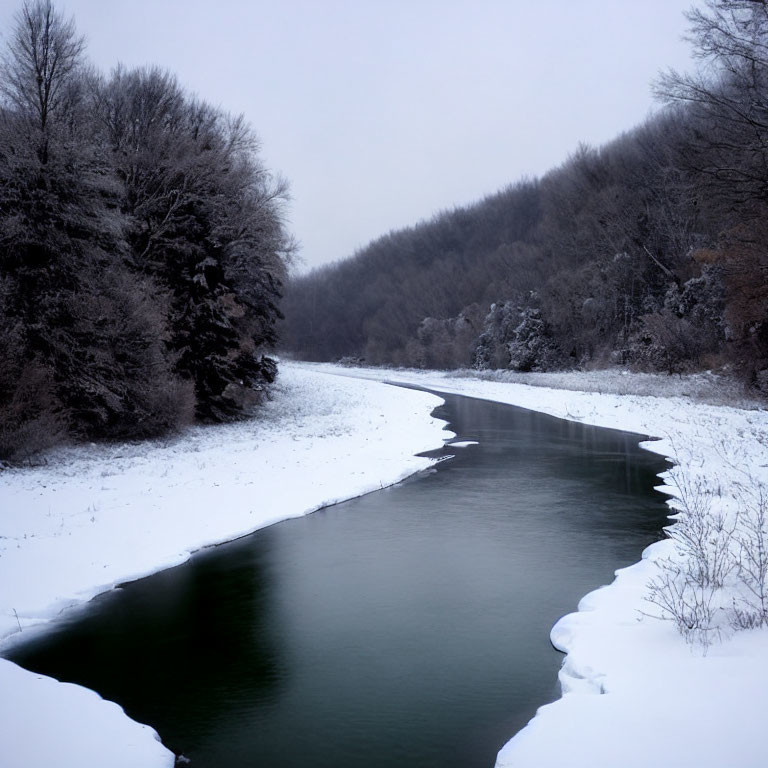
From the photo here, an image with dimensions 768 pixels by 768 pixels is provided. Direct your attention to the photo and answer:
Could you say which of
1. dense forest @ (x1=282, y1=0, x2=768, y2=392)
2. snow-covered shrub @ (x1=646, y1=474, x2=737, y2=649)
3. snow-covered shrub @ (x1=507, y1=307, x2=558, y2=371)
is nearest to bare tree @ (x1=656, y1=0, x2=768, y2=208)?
dense forest @ (x1=282, y1=0, x2=768, y2=392)

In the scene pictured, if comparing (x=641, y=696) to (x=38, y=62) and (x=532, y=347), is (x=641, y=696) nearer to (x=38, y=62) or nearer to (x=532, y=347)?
(x=38, y=62)

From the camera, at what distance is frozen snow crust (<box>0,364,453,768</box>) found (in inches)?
201

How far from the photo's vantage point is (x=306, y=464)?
16109 millimetres

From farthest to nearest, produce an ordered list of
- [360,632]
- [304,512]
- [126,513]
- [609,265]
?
1. [609,265]
2. [304,512]
3. [126,513]
4. [360,632]

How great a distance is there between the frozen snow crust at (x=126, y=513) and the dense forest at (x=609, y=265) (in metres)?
11.1

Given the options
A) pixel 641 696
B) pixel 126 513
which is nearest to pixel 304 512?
pixel 126 513

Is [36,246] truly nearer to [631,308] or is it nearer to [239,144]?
[239,144]

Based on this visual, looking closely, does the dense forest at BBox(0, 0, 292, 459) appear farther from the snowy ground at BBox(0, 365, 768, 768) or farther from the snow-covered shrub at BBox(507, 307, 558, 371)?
the snow-covered shrub at BBox(507, 307, 558, 371)

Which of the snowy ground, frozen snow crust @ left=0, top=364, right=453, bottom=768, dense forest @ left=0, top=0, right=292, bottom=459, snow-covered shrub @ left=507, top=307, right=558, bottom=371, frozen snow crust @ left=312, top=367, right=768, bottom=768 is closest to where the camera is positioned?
frozen snow crust @ left=312, top=367, right=768, bottom=768

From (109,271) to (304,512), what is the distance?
34.8 feet

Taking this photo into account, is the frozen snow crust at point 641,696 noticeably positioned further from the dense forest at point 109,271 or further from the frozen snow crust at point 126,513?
the dense forest at point 109,271

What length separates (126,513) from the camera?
11.3 meters

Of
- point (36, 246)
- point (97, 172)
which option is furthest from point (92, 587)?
point (97, 172)

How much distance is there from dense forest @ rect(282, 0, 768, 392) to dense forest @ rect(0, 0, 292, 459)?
1115 centimetres
